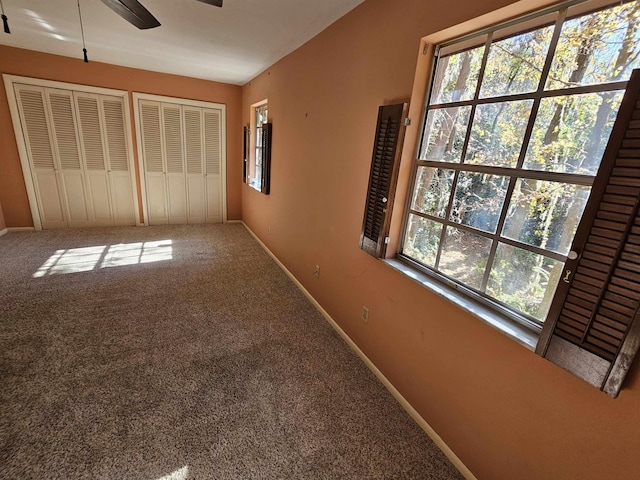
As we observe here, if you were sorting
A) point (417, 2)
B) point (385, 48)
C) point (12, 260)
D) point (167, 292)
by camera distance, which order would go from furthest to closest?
point (12, 260) < point (167, 292) < point (385, 48) < point (417, 2)

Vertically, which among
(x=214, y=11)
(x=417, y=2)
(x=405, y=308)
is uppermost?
(x=214, y=11)

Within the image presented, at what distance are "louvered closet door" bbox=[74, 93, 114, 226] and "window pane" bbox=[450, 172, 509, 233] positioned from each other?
5.18 meters

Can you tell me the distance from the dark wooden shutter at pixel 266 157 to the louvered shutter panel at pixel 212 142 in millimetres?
1702

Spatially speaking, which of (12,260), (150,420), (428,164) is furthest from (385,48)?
(12,260)

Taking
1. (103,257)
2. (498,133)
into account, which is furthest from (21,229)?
(498,133)

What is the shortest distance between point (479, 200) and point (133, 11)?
2.35 meters

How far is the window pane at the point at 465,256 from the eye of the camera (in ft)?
4.62

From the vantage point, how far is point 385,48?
1.76 meters

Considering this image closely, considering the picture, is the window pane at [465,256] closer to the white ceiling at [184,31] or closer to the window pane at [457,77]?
the window pane at [457,77]

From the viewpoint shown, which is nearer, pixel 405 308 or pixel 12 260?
pixel 405 308

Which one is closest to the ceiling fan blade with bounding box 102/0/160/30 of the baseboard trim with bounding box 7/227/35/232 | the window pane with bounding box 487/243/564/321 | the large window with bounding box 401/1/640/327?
the large window with bounding box 401/1/640/327

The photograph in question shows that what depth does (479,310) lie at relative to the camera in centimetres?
133

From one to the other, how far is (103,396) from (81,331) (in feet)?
2.67

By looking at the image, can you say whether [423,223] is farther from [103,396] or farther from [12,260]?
[12,260]
